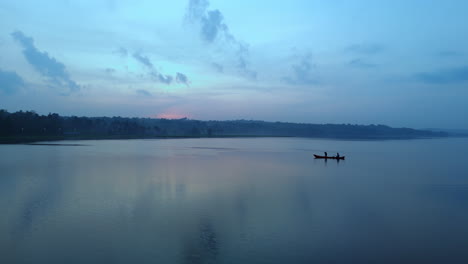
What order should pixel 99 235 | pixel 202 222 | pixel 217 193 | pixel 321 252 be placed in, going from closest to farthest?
pixel 321 252
pixel 99 235
pixel 202 222
pixel 217 193

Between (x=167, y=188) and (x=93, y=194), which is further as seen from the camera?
(x=167, y=188)

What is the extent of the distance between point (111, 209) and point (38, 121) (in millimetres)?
54028

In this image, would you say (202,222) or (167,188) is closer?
(202,222)

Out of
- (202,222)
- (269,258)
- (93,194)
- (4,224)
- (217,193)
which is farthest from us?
(217,193)

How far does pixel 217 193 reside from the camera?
49.7 feet

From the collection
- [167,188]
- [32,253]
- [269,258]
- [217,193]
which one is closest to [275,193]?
[217,193]

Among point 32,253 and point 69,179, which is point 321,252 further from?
point 69,179

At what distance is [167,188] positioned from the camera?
1622 cm

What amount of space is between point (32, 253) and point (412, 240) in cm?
920

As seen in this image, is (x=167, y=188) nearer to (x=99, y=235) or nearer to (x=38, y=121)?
(x=99, y=235)

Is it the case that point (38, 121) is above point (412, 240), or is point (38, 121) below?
above

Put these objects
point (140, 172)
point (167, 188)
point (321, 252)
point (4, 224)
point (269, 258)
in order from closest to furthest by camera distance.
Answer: point (269, 258) → point (321, 252) → point (4, 224) → point (167, 188) → point (140, 172)

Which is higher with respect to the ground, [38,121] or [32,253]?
[38,121]

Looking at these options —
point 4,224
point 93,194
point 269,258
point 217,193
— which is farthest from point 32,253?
point 217,193
